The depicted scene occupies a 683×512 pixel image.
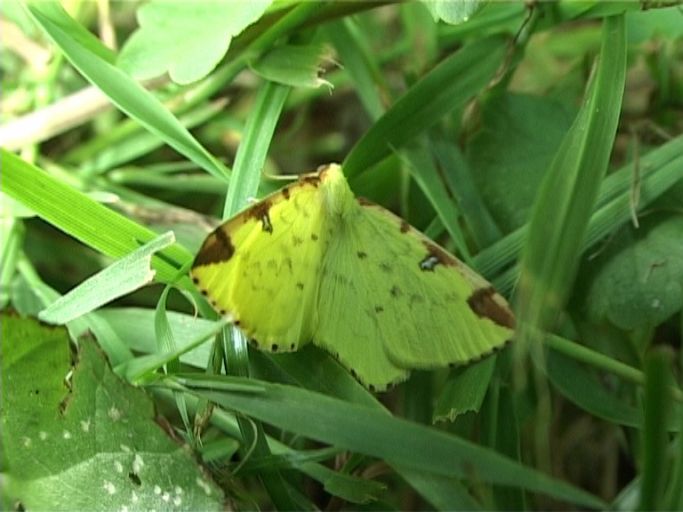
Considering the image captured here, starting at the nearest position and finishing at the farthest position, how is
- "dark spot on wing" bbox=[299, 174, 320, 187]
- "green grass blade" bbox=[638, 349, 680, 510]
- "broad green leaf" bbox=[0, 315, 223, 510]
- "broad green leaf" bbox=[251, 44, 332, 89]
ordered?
"green grass blade" bbox=[638, 349, 680, 510]
"broad green leaf" bbox=[0, 315, 223, 510]
"dark spot on wing" bbox=[299, 174, 320, 187]
"broad green leaf" bbox=[251, 44, 332, 89]

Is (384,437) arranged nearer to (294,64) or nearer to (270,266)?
(270,266)

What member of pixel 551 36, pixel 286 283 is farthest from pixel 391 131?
pixel 551 36

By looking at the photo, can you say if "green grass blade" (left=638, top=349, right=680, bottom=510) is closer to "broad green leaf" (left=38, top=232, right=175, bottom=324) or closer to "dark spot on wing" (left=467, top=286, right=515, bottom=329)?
"dark spot on wing" (left=467, top=286, right=515, bottom=329)

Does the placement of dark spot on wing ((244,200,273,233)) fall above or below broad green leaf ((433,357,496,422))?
above

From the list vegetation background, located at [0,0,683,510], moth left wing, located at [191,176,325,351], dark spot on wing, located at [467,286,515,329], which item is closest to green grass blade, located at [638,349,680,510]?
vegetation background, located at [0,0,683,510]

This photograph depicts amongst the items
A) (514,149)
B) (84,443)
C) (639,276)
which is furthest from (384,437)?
(514,149)
